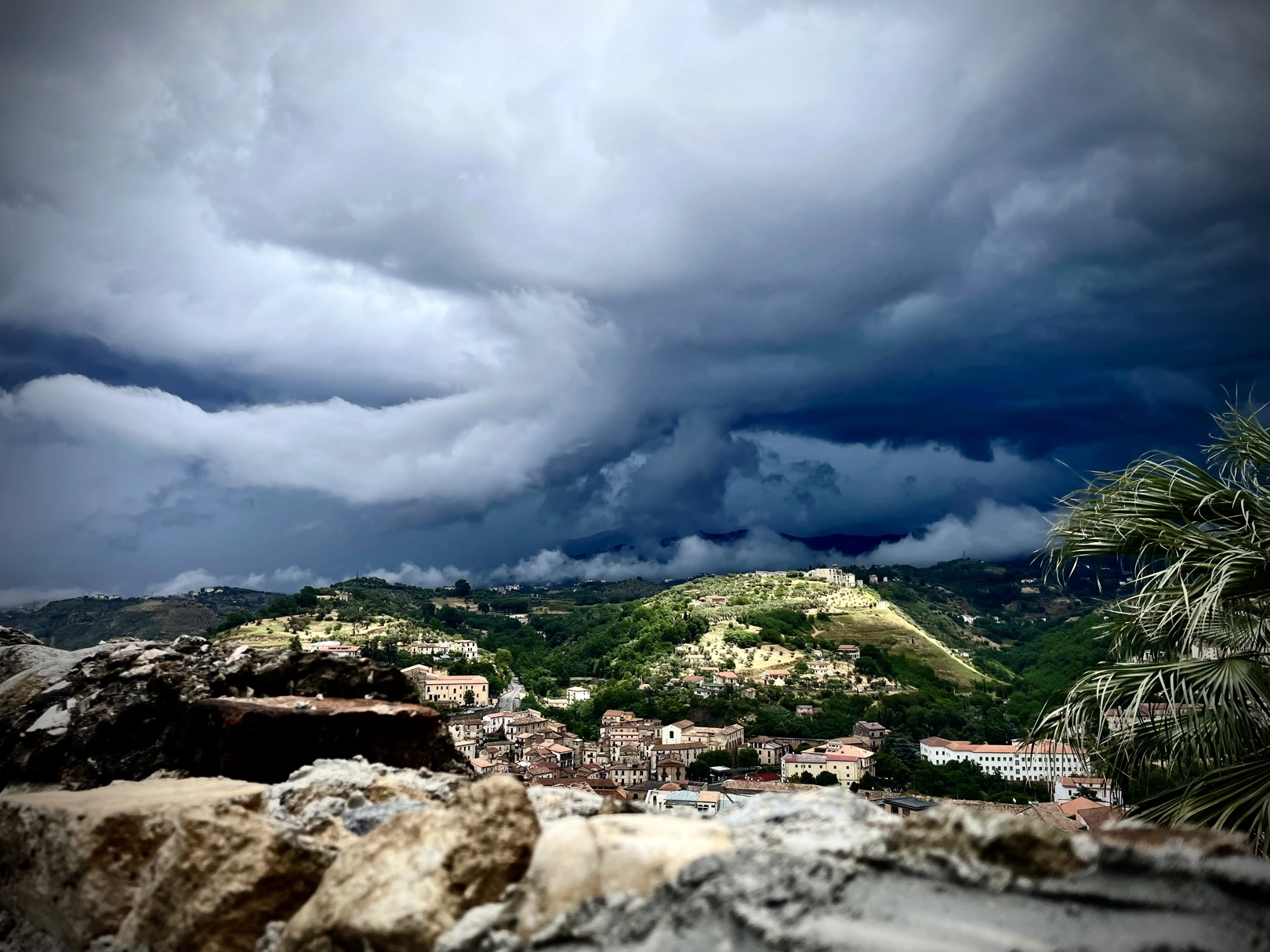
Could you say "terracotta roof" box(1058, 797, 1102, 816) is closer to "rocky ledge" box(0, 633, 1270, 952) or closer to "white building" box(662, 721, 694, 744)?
"rocky ledge" box(0, 633, 1270, 952)

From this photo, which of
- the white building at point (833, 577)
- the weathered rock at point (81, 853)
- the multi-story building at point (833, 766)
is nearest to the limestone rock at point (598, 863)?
the weathered rock at point (81, 853)

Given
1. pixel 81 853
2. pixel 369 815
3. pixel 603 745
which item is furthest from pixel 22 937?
pixel 603 745

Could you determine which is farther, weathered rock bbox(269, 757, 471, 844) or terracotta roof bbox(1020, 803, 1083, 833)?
terracotta roof bbox(1020, 803, 1083, 833)

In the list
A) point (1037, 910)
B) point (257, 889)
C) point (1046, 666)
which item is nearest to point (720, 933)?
point (1037, 910)

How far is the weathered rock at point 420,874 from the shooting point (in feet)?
8.43

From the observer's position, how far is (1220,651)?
557 centimetres

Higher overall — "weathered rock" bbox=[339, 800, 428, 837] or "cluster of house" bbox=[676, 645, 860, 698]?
A: "weathered rock" bbox=[339, 800, 428, 837]

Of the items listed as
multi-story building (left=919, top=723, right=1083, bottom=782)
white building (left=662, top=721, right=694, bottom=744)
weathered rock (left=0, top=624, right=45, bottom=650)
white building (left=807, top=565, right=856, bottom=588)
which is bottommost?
multi-story building (left=919, top=723, right=1083, bottom=782)

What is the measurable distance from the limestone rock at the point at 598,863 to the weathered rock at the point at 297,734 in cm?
240

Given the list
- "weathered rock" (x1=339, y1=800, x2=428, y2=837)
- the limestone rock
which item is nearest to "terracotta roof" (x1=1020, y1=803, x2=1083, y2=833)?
"weathered rock" (x1=339, y1=800, x2=428, y2=837)

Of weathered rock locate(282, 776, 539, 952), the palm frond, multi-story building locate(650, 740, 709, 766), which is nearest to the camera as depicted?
weathered rock locate(282, 776, 539, 952)

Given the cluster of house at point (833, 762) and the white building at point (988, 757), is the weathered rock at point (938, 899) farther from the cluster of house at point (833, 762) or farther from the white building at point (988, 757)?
the white building at point (988, 757)

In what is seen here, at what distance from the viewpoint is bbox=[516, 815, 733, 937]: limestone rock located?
8.09ft

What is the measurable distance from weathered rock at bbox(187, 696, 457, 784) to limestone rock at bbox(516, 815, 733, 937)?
2.40 metres
